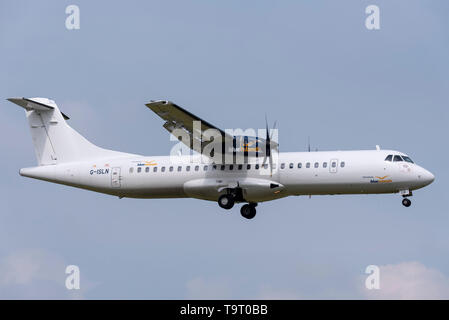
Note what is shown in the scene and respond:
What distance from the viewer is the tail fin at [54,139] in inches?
1220

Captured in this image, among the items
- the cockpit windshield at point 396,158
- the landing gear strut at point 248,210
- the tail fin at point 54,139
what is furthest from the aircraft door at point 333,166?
the tail fin at point 54,139

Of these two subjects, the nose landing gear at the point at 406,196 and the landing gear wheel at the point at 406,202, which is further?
the landing gear wheel at the point at 406,202

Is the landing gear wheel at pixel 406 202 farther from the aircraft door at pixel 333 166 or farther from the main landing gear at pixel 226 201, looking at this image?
the main landing gear at pixel 226 201

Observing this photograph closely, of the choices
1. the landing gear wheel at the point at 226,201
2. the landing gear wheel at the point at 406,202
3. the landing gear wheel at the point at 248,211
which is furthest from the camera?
the landing gear wheel at the point at 248,211

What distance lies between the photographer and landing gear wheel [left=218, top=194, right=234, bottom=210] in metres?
28.8

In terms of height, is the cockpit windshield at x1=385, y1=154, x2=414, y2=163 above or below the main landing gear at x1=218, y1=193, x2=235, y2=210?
above

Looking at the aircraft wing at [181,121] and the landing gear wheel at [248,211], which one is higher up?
the aircraft wing at [181,121]

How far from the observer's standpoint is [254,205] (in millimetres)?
30344

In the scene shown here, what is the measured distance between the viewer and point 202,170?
29250 mm

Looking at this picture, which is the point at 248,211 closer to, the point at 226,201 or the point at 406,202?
the point at 226,201

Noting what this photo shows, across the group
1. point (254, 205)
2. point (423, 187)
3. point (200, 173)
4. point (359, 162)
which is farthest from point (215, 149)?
point (423, 187)

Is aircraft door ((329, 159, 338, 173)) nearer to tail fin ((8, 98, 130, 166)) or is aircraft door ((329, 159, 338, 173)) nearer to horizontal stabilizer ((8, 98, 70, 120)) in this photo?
tail fin ((8, 98, 130, 166))

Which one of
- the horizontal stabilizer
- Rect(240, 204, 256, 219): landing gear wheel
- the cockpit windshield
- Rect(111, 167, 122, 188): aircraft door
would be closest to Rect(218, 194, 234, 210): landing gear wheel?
Rect(240, 204, 256, 219): landing gear wheel

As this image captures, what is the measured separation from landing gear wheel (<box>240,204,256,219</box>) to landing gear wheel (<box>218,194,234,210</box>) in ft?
5.03
